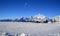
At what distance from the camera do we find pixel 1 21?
8.25ft

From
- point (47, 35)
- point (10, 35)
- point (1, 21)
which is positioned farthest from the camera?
point (1, 21)

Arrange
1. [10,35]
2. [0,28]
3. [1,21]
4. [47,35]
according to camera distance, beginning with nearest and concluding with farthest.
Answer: [10,35] < [47,35] < [0,28] < [1,21]

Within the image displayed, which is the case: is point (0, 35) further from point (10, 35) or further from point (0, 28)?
point (0, 28)

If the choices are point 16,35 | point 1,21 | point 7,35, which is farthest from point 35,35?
point 1,21

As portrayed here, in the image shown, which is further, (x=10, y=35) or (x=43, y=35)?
(x=43, y=35)

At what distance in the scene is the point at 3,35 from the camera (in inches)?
63.2

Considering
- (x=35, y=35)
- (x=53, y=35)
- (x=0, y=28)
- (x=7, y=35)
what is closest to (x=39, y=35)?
(x=35, y=35)

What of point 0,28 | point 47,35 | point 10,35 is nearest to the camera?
point 10,35

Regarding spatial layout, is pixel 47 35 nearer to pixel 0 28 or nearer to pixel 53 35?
pixel 53 35

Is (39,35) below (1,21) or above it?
below

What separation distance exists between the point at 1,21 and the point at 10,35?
102 cm

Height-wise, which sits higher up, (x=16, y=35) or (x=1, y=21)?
(x=1, y=21)

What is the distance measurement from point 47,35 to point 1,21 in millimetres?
1230

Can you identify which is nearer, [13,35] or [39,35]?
[13,35]
